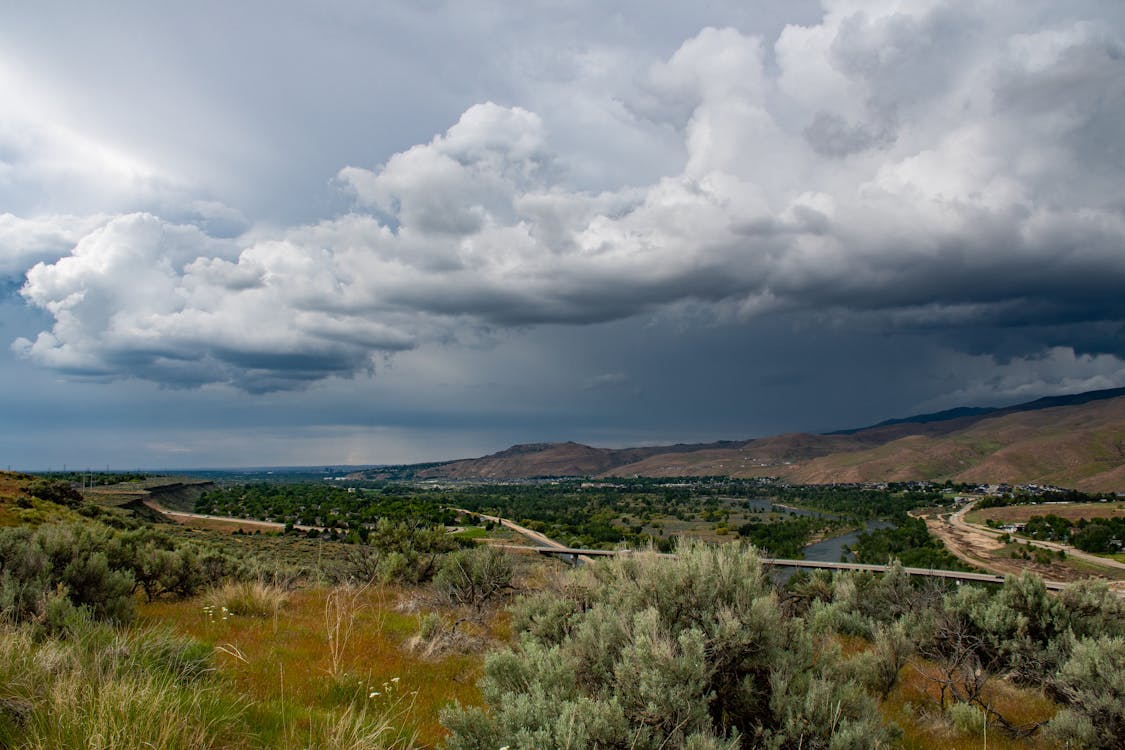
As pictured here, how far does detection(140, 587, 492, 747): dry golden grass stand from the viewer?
18.2 ft

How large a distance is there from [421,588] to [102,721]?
12.8 meters

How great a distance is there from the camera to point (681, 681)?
4.27 meters

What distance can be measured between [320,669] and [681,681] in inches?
195

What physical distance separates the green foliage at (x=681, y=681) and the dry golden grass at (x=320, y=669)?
4.21ft

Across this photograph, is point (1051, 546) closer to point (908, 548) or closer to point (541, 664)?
point (908, 548)

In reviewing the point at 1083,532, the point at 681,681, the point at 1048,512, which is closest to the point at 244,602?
the point at 681,681

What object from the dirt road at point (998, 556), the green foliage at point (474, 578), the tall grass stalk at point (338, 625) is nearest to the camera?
the tall grass stalk at point (338, 625)

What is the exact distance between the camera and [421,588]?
52.4ft

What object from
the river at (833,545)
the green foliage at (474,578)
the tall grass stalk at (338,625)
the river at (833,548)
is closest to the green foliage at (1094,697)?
the tall grass stalk at (338,625)

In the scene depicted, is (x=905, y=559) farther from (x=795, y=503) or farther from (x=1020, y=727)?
(x=795, y=503)

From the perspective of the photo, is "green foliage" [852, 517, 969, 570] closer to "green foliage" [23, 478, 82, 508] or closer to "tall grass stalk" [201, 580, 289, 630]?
"tall grass stalk" [201, 580, 289, 630]

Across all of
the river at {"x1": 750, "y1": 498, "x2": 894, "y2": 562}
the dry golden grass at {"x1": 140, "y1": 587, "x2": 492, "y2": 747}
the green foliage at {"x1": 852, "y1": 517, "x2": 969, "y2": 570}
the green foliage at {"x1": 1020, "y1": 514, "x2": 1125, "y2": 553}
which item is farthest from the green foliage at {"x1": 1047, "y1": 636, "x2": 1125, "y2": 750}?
the green foliage at {"x1": 1020, "y1": 514, "x2": 1125, "y2": 553}

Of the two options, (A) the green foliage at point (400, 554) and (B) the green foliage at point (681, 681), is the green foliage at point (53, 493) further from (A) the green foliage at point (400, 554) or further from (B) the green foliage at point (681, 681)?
(B) the green foliage at point (681, 681)

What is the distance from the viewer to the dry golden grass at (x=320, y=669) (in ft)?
18.2
